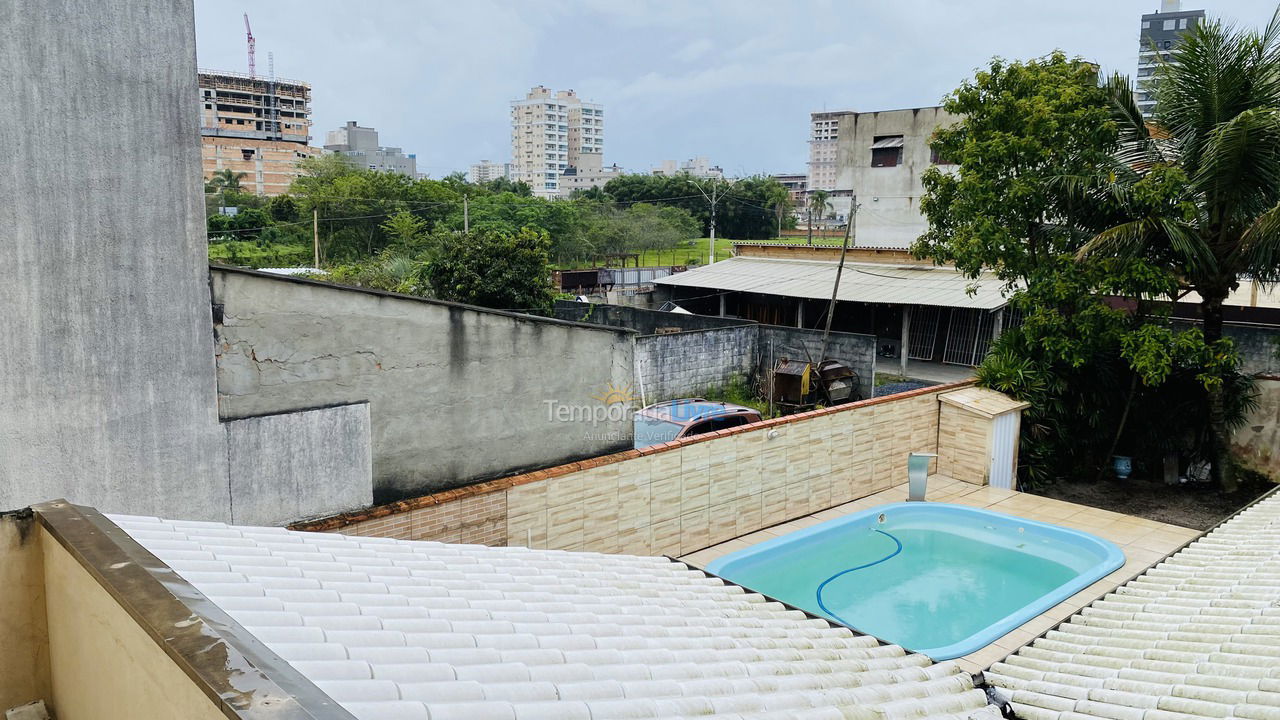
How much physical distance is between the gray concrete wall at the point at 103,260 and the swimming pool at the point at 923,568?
19.9 ft

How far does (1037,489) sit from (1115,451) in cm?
186

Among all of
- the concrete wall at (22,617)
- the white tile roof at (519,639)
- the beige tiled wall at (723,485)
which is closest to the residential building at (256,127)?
the beige tiled wall at (723,485)

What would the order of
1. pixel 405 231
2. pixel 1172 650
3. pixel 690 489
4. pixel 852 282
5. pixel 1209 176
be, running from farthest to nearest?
pixel 405 231, pixel 852 282, pixel 1209 176, pixel 690 489, pixel 1172 650

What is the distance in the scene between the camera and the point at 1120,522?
1218 centimetres

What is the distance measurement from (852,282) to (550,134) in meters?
164

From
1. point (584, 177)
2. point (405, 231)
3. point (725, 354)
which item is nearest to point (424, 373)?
point (725, 354)

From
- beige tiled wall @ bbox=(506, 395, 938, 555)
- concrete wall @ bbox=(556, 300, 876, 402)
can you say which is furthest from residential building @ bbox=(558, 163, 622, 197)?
beige tiled wall @ bbox=(506, 395, 938, 555)

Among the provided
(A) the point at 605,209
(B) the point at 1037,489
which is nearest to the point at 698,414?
(B) the point at 1037,489

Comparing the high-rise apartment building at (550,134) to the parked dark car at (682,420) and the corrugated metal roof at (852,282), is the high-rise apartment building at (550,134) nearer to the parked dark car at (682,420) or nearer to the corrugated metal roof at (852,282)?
the corrugated metal roof at (852,282)

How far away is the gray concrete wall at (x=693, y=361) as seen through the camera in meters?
18.1

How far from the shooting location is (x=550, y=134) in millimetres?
181750

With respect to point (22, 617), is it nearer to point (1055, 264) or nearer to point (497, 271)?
point (1055, 264)

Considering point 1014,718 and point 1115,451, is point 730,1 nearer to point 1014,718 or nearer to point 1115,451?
point 1115,451

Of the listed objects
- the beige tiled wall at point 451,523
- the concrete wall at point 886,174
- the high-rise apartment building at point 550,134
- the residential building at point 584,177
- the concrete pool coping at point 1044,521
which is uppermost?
the high-rise apartment building at point 550,134
